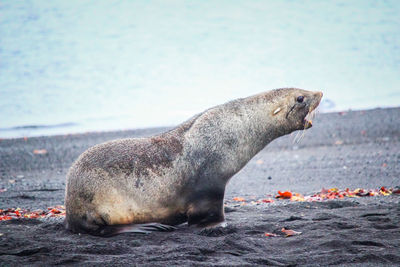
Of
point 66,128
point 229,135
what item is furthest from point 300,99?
point 66,128

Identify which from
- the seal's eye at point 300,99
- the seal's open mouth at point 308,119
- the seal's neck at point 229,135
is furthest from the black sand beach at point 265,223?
the seal's eye at point 300,99

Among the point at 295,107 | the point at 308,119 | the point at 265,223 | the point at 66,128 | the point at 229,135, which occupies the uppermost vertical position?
the point at 295,107

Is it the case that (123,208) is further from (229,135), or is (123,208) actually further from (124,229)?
(229,135)

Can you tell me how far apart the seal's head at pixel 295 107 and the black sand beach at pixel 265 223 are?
0.94 meters

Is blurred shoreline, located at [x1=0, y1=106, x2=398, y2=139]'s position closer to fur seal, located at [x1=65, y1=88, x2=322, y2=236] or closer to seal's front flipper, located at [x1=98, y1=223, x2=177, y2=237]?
fur seal, located at [x1=65, y1=88, x2=322, y2=236]

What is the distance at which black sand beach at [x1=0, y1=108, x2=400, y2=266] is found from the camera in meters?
4.06

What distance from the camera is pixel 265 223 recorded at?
5.26 m

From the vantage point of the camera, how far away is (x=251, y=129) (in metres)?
5.42

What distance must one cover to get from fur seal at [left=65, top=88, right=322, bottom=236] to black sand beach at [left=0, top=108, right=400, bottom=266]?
176 millimetres

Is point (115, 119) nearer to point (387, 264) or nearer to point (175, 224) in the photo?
point (175, 224)

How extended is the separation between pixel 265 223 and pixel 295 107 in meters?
1.20

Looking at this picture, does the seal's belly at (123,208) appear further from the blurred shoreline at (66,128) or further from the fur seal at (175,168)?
the blurred shoreline at (66,128)

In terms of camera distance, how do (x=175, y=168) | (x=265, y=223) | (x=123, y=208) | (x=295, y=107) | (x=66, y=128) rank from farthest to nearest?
(x=66, y=128)
(x=295, y=107)
(x=265, y=223)
(x=175, y=168)
(x=123, y=208)

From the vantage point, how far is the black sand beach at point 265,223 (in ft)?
13.3
